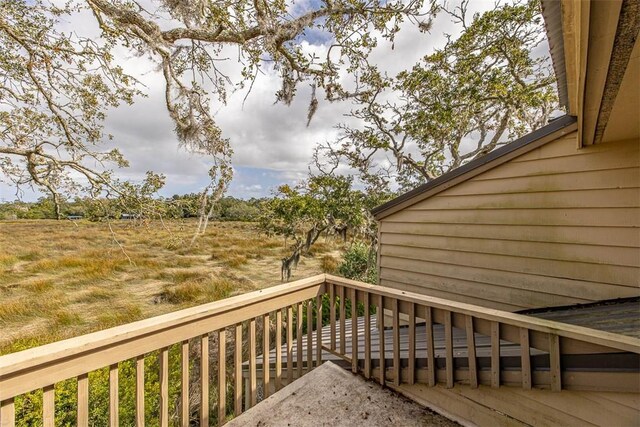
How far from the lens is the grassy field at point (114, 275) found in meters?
7.01

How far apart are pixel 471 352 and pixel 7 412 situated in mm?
2600

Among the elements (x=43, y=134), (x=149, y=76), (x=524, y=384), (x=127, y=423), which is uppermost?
(x=149, y=76)

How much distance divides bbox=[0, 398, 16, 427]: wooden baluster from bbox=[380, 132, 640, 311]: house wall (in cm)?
397

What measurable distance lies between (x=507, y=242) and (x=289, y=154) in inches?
494

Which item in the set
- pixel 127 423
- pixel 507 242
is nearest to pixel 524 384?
pixel 507 242

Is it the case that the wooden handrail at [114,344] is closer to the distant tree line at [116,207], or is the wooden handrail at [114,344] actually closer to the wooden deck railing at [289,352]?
the wooden deck railing at [289,352]

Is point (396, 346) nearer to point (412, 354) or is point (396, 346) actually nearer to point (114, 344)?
point (412, 354)

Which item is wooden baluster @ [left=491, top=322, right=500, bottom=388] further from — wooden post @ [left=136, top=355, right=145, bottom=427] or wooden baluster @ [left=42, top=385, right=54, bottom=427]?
wooden baluster @ [left=42, top=385, right=54, bottom=427]

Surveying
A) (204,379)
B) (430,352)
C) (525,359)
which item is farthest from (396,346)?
(204,379)

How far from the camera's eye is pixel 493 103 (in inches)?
305

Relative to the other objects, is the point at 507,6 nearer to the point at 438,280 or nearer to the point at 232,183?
the point at 438,280

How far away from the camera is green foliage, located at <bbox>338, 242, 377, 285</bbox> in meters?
9.02

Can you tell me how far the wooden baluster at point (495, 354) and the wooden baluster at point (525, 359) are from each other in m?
0.13

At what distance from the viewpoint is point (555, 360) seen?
171cm
